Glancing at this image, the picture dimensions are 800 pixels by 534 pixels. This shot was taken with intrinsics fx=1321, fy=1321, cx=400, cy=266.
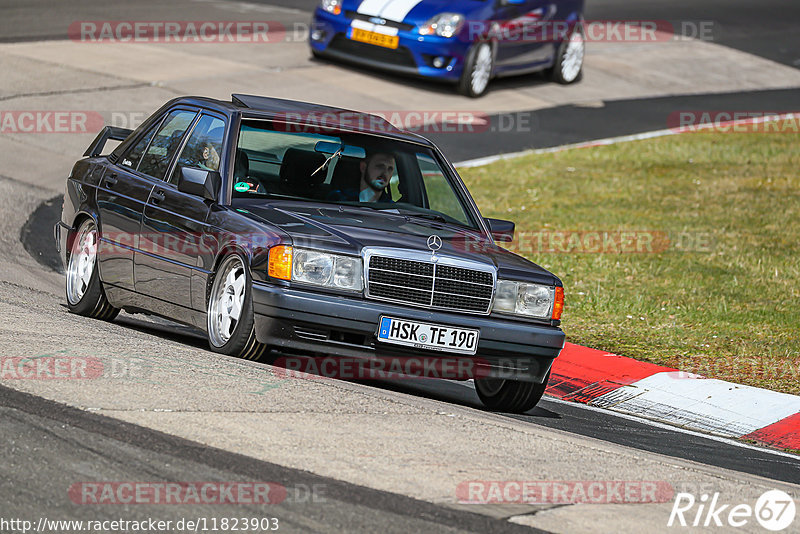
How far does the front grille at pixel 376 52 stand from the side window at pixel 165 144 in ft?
35.7

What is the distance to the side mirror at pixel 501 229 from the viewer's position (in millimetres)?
8227

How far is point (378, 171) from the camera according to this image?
802 cm

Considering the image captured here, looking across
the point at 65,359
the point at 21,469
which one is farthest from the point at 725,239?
the point at 21,469

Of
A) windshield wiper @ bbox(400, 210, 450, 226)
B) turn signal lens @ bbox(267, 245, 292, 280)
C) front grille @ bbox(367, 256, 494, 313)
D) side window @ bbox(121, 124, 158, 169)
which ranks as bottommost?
front grille @ bbox(367, 256, 494, 313)

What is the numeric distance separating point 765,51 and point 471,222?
2083cm

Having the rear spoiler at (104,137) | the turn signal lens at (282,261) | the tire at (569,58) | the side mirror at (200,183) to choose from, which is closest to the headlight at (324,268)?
the turn signal lens at (282,261)

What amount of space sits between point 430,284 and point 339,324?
57 cm

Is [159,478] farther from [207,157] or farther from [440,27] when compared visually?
[440,27]

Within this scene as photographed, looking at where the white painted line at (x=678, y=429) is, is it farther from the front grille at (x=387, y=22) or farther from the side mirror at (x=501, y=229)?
the front grille at (x=387, y=22)

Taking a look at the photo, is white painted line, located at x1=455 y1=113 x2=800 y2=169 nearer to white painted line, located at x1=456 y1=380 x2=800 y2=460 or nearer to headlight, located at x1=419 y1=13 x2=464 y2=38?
headlight, located at x1=419 y1=13 x2=464 y2=38

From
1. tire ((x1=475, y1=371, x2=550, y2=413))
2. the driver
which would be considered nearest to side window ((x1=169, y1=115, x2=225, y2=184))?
the driver

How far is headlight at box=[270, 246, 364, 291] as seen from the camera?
22.4 ft

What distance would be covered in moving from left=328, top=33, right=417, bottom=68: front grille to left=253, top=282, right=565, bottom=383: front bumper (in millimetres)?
12372

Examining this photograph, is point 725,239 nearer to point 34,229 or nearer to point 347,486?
point 34,229
